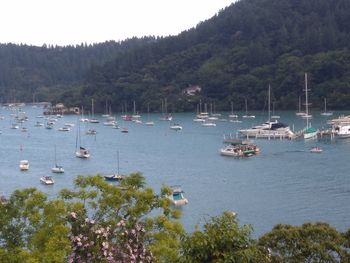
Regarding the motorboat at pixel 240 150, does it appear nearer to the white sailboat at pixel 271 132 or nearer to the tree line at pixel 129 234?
the white sailboat at pixel 271 132

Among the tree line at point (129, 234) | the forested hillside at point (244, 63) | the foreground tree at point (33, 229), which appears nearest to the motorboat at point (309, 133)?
the forested hillside at point (244, 63)

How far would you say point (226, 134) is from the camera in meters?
52.6

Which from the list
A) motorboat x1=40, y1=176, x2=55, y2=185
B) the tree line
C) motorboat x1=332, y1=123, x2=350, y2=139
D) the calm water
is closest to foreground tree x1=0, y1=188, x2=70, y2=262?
the tree line

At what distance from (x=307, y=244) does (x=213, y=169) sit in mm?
24243

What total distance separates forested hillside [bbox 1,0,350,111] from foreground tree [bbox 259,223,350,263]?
57974 millimetres

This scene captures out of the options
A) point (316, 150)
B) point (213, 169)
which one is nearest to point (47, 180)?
point (213, 169)

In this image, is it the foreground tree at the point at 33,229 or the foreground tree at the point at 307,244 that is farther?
the foreground tree at the point at 307,244

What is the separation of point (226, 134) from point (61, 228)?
1766 inches

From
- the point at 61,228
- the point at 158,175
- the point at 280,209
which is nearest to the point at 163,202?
the point at 61,228

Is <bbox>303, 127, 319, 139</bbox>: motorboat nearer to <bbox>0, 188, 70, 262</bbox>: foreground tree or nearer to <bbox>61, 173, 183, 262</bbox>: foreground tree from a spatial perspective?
<bbox>0, 188, 70, 262</bbox>: foreground tree

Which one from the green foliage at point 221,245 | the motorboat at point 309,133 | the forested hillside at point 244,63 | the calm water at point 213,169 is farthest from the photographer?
the forested hillside at point 244,63

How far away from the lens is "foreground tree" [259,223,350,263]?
424 inches

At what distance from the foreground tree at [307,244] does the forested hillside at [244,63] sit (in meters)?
58.0

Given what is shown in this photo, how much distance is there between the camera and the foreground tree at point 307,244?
1078cm
